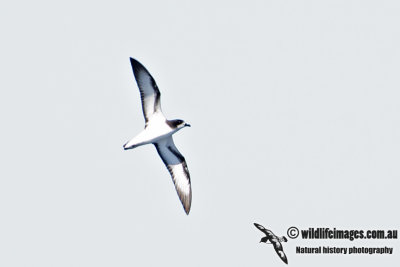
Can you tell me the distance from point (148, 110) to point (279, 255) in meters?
8.79

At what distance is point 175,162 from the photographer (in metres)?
30.4

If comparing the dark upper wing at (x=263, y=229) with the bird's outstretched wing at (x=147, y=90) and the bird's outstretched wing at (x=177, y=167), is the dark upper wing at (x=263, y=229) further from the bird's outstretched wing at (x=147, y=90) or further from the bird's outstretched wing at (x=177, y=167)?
the bird's outstretched wing at (x=147, y=90)

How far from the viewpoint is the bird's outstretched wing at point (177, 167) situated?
29.9 m

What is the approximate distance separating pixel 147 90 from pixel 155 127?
5.27ft

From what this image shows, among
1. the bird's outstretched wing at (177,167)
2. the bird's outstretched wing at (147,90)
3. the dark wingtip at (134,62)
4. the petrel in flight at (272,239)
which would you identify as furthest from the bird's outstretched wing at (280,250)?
the dark wingtip at (134,62)

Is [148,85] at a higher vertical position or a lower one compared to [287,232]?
higher

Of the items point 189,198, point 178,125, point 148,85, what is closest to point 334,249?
point 189,198

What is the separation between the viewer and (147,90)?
2878 centimetres

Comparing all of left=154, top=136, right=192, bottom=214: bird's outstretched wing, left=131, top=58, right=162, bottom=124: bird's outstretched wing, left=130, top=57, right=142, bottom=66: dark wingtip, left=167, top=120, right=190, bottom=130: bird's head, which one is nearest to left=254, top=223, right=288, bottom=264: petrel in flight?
left=154, top=136, right=192, bottom=214: bird's outstretched wing

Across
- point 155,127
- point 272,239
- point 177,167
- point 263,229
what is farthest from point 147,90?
point 272,239

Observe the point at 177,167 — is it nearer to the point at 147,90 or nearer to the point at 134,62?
the point at 147,90

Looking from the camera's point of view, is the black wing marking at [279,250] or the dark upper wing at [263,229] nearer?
the black wing marking at [279,250]

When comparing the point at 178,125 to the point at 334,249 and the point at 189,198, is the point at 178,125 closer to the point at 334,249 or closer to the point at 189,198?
the point at 189,198

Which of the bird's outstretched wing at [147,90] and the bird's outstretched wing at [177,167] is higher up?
the bird's outstretched wing at [147,90]
